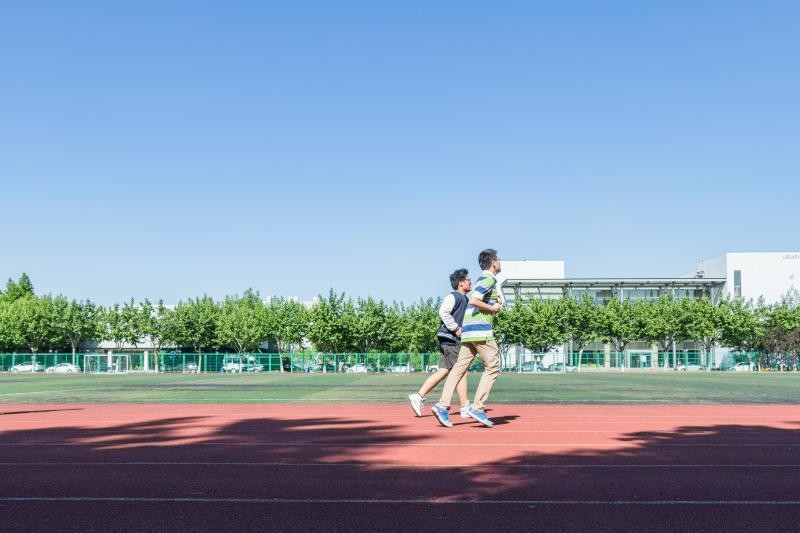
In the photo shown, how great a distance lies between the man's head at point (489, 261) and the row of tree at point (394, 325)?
230 feet

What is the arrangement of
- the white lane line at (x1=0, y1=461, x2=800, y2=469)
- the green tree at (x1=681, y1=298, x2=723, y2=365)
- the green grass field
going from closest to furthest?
the white lane line at (x1=0, y1=461, x2=800, y2=469)
the green grass field
the green tree at (x1=681, y1=298, x2=723, y2=365)

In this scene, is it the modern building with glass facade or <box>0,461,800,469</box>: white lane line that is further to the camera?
the modern building with glass facade

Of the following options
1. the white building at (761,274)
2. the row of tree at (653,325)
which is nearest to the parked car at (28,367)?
the row of tree at (653,325)

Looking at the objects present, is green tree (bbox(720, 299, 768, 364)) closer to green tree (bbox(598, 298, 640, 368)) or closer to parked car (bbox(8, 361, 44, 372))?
green tree (bbox(598, 298, 640, 368))

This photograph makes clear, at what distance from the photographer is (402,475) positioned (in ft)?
21.3

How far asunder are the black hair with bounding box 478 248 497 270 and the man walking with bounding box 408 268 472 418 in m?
0.53

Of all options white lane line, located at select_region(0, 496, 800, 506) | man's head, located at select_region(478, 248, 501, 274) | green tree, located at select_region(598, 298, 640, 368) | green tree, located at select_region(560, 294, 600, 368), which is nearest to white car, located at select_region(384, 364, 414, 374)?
green tree, located at select_region(560, 294, 600, 368)

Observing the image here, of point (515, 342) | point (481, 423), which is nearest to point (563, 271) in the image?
point (515, 342)

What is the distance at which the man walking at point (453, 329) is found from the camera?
10594mm

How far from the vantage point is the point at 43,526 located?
477 cm

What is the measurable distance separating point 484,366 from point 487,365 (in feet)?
0.21

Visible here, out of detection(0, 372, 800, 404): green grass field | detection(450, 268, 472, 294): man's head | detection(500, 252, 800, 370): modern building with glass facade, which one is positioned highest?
detection(500, 252, 800, 370): modern building with glass facade

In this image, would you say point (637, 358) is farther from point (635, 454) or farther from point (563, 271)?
point (635, 454)

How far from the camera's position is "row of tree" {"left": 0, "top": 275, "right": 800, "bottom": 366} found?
268ft
